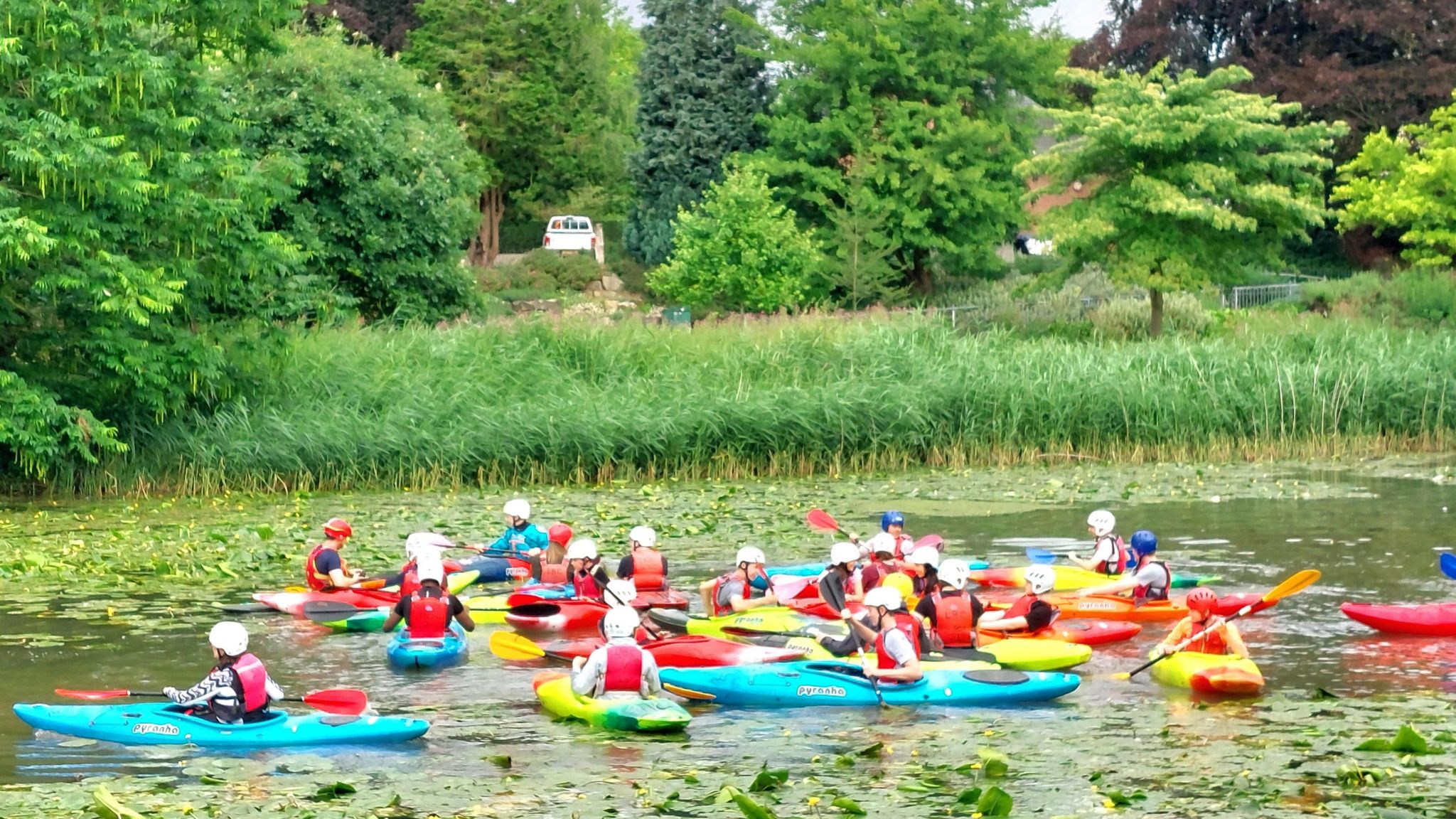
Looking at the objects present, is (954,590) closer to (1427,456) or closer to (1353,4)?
(1427,456)

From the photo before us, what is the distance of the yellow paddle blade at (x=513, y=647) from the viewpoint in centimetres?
1373

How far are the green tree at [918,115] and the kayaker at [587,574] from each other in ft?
97.3

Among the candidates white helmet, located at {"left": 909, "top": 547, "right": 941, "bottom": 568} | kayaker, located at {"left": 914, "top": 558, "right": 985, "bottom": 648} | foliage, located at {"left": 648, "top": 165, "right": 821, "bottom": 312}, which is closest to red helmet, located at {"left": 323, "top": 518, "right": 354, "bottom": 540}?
white helmet, located at {"left": 909, "top": 547, "right": 941, "bottom": 568}

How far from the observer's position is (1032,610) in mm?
14172

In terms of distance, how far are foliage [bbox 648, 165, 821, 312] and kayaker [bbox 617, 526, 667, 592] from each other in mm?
24220

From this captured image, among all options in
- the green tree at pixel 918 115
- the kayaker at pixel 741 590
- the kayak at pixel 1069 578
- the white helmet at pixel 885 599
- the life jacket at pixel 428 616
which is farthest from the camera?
the green tree at pixel 918 115

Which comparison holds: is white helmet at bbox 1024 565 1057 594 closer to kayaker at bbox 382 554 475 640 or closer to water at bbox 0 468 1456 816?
water at bbox 0 468 1456 816

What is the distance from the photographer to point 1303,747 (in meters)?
10.7

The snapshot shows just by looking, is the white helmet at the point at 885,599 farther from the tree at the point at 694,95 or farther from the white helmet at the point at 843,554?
the tree at the point at 694,95

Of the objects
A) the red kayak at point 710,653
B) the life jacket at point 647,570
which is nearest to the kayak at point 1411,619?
the red kayak at point 710,653

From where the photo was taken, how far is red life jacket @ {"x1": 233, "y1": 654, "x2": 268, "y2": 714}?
441 inches

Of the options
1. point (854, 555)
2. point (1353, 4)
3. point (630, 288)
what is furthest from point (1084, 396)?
point (630, 288)

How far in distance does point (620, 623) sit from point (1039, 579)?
3.91 meters

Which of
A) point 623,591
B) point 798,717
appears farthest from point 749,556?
point 798,717
